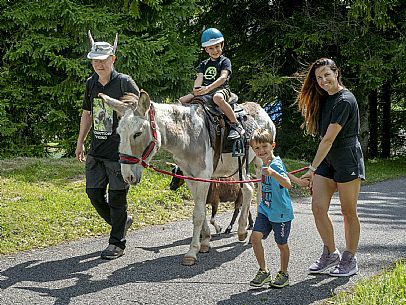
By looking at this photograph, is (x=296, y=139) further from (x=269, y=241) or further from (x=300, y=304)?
(x=300, y=304)

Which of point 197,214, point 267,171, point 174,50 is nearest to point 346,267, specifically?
point 267,171

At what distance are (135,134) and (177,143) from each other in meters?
0.81

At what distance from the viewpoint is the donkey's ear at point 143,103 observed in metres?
6.31

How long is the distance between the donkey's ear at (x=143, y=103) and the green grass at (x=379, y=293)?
277cm

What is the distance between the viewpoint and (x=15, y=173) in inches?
476

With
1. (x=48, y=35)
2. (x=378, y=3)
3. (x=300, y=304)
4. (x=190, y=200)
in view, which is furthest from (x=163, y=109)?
(x=378, y=3)

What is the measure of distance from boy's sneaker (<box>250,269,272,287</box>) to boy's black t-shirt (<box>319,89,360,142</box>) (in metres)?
1.56

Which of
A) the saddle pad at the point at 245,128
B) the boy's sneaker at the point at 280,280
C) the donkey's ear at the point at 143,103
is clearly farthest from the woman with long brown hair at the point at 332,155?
the donkey's ear at the point at 143,103

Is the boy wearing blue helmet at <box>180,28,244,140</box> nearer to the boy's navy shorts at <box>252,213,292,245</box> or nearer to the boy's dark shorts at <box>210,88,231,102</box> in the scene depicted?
the boy's dark shorts at <box>210,88,231,102</box>

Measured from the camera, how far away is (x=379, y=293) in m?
5.06

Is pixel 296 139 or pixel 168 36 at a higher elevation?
pixel 168 36

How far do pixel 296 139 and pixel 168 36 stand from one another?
6580mm

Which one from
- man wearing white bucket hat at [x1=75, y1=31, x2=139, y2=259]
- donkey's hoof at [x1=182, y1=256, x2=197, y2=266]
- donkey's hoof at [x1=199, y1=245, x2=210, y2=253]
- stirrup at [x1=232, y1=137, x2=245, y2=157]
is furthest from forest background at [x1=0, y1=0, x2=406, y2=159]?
donkey's hoof at [x1=182, y1=256, x2=197, y2=266]

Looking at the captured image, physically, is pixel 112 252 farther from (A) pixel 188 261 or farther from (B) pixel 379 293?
(B) pixel 379 293
